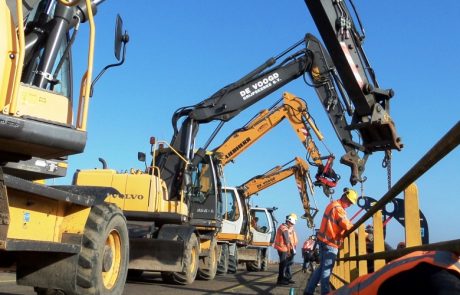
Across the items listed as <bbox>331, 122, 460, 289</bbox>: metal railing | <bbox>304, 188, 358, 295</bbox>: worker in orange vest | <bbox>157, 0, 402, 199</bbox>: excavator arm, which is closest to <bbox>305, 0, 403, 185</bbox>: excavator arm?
<bbox>157, 0, 402, 199</bbox>: excavator arm

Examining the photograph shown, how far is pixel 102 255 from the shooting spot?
6.16m

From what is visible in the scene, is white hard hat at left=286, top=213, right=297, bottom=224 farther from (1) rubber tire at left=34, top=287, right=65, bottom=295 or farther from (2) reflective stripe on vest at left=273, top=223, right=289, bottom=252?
(1) rubber tire at left=34, top=287, right=65, bottom=295

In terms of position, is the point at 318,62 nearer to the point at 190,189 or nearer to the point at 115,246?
the point at 190,189

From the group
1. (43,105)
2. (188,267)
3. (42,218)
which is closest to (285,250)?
(188,267)

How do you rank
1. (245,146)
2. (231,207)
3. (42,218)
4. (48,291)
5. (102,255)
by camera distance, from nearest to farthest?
1. (42,218)
2. (48,291)
3. (102,255)
4. (245,146)
5. (231,207)

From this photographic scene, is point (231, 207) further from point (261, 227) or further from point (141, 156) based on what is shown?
point (141, 156)

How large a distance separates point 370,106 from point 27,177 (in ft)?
17.7

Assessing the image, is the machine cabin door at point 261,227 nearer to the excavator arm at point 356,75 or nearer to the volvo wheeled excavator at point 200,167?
the volvo wheeled excavator at point 200,167

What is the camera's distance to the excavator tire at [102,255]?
5840mm

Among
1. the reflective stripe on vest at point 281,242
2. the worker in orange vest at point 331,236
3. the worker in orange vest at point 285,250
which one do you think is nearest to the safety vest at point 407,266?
the worker in orange vest at point 331,236

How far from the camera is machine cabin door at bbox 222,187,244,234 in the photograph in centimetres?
2070

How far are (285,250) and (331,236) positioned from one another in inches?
277

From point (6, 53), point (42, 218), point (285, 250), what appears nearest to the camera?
point (6, 53)

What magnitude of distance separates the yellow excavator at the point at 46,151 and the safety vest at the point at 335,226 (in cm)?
362
